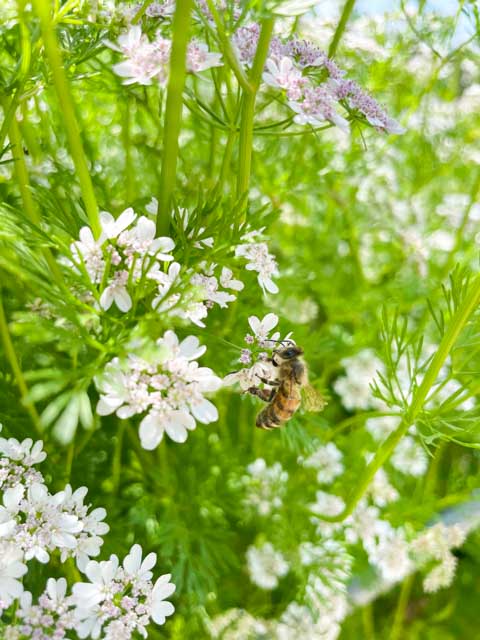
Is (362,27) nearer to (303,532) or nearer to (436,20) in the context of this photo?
(436,20)

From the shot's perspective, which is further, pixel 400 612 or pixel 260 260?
pixel 400 612

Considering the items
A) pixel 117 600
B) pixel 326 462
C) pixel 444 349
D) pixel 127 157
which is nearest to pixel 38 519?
pixel 117 600

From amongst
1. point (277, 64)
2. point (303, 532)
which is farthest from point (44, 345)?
point (303, 532)

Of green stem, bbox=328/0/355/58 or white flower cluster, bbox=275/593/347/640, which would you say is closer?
green stem, bbox=328/0/355/58

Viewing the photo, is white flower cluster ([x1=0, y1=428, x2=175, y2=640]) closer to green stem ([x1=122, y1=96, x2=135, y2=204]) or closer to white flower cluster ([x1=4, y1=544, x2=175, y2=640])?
white flower cluster ([x1=4, y1=544, x2=175, y2=640])

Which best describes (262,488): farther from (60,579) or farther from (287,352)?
(60,579)

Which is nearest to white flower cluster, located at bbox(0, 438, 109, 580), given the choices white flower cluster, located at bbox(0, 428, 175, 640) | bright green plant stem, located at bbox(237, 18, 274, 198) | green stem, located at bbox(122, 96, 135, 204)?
white flower cluster, located at bbox(0, 428, 175, 640)

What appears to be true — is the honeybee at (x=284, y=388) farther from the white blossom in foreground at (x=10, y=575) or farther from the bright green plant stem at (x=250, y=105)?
the white blossom in foreground at (x=10, y=575)
